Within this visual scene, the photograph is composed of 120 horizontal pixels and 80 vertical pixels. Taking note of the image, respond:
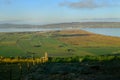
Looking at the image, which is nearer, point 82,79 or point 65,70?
point 82,79

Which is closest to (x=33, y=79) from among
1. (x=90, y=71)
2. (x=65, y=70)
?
(x=65, y=70)

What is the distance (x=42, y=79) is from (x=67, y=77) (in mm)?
1311

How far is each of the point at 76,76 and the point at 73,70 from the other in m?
1.13

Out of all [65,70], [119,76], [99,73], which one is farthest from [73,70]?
[119,76]

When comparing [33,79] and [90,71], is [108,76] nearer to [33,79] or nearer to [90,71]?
[90,71]

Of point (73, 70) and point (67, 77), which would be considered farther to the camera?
point (73, 70)

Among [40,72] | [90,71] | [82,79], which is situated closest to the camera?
[82,79]

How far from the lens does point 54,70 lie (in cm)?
1493

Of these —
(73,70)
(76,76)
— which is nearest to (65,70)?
(73,70)

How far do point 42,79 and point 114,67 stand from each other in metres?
3.29

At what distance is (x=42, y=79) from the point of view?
14164 millimetres

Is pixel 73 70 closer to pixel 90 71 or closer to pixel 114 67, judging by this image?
pixel 90 71

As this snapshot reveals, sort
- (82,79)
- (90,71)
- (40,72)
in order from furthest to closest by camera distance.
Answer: (40,72) < (90,71) < (82,79)

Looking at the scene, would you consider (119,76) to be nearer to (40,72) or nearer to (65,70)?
(65,70)
